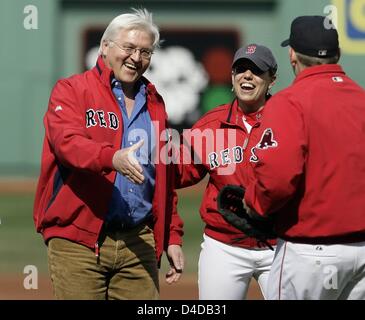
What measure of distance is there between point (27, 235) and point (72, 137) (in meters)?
7.05

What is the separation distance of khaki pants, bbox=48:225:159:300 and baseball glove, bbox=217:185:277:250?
0.43m

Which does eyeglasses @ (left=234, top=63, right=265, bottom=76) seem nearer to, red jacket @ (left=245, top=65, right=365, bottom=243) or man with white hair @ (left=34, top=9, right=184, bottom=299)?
man with white hair @ (left=34, top=9, right=184, bottom=299)

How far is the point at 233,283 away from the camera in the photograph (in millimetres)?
4844

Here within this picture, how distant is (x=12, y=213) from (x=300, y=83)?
9.30 m

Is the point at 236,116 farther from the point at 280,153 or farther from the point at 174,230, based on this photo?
the point at 280,153

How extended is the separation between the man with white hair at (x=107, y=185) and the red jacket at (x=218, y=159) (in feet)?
1.32

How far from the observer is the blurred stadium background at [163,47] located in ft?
54.6

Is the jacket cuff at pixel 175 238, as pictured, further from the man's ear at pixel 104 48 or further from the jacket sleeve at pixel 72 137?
the man's ear at pixel 104 48

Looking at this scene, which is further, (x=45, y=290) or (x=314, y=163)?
(x=45, y=290)

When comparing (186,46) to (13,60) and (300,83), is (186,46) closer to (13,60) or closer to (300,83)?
(13,60)

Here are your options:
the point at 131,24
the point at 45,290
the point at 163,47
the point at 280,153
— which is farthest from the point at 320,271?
the point at 163,47

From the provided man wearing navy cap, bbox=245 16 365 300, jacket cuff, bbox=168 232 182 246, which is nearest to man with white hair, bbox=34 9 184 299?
jacket cuff, bbox=168 232 182 246

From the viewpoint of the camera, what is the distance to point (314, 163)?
3719 mm
